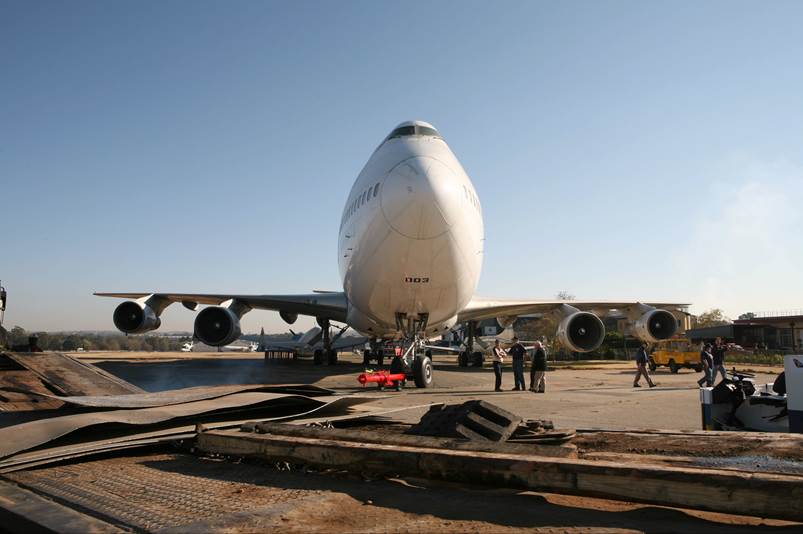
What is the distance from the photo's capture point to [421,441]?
408 centimetres

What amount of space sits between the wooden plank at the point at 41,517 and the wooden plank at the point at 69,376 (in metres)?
4.86

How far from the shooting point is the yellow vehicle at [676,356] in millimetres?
22609

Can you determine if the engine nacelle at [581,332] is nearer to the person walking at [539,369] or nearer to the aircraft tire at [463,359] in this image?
the person walking at [539,369]

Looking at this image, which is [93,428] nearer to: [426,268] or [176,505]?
[176,505]

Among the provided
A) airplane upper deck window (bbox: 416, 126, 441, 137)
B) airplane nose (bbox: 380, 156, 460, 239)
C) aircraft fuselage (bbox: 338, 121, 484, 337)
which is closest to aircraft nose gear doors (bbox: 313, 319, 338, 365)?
aircraft fuselage (bbox: 338, 121, 484, 337)

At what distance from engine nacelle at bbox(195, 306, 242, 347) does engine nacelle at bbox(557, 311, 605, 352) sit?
1020 centimetres

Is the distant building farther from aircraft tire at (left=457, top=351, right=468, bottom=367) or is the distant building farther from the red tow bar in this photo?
the red tow bar

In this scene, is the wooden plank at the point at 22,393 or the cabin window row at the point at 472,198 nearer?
the wooden plank at the point at 22,393

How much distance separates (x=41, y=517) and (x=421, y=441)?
90.4 inches

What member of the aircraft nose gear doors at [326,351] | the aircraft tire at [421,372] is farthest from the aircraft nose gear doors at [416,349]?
the aircraft nose gear doors at [326,351]

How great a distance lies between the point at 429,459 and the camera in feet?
11.8

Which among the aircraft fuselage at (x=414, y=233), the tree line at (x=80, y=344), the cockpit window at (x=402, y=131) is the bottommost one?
the tree line at (x=80, y=344)

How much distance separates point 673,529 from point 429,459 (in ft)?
4.69

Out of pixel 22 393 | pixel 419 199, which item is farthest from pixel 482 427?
pixel 22 393
